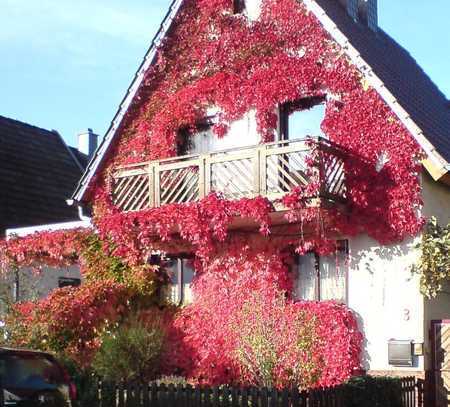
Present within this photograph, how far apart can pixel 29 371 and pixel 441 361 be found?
800cm

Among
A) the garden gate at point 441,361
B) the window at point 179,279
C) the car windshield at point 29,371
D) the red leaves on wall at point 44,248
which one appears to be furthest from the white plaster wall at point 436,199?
the car windshield at point 29,371

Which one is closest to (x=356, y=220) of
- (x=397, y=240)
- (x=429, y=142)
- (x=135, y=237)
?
(x=397, y=240)

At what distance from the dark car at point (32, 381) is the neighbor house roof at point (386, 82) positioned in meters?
7.96

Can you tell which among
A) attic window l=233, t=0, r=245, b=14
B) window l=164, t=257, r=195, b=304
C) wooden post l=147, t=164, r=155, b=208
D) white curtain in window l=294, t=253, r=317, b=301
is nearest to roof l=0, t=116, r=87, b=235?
window l=164, t=257, r=195, b=304

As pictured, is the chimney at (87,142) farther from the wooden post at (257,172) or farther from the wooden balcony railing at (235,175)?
the wooden post at (257,172)

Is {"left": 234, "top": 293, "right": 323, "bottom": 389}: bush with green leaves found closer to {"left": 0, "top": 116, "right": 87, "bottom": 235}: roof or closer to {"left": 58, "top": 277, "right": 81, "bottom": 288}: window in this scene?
{"left": 58, "top": 277, "right": 81, "bottom": 288}: window

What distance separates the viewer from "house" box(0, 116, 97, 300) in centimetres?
2462

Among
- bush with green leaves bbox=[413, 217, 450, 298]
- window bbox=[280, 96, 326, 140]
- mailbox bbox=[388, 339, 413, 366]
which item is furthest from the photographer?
window bbox=[280, 96, 326, 140]

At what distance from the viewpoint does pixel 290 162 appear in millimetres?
18125

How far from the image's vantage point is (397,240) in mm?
17297

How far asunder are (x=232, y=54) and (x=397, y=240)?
572 cm

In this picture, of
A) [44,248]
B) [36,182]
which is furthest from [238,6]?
[36,182]

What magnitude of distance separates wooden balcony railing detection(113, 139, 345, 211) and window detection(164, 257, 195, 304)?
173cm

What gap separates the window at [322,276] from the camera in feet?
59.1
